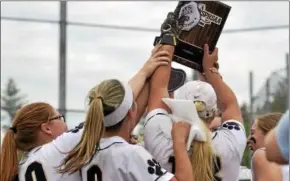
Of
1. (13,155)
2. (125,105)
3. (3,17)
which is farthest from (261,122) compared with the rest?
(3,17)

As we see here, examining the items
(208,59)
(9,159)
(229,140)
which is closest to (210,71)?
(208,59)

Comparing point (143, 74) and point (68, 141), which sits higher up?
point (143, 74)

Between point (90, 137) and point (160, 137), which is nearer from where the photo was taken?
point (90, 137)

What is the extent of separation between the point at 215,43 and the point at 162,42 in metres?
0.25

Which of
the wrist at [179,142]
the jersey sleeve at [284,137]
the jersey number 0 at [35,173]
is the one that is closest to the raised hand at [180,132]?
the wrist at [179,142]

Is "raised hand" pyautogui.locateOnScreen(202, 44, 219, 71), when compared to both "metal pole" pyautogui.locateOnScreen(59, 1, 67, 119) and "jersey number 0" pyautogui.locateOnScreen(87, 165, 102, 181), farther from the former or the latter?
"metal pole" pyautogui.locateOnScreen(59, 1, 67, 119)

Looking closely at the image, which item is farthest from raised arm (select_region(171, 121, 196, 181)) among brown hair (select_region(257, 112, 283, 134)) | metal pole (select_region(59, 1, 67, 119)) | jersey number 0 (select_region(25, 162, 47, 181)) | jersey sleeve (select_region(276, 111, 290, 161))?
metal pole (select_region(59, 1, 67, 119))

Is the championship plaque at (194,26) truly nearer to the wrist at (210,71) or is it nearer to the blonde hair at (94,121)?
the wrist at (210,71)

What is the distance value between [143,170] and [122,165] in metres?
0.09

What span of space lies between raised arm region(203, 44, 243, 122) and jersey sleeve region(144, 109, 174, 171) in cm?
33

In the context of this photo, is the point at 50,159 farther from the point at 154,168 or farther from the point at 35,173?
the point at 154,168

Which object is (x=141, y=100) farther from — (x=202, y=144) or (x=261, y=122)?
(x=261, y=122)

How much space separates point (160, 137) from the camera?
9.68ft

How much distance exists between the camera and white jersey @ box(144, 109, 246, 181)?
2.94 metres
